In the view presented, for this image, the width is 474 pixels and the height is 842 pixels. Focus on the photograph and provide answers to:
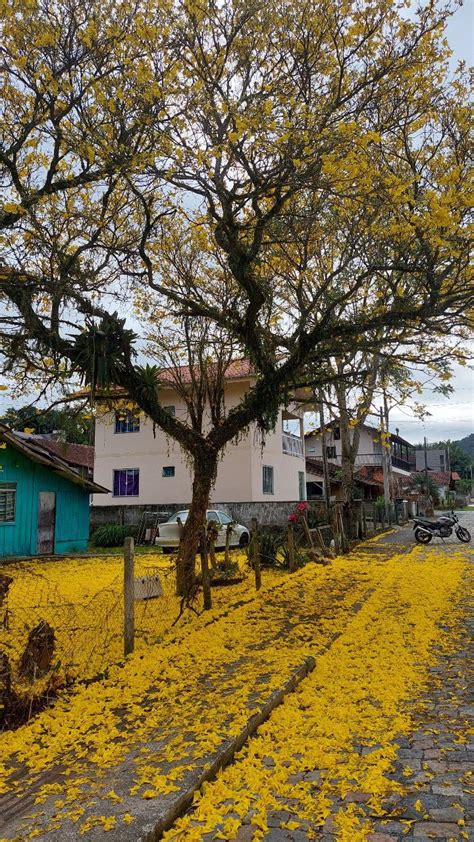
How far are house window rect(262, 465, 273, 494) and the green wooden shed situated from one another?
816 centimetres

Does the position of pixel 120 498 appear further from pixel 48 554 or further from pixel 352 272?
pixel 352 272

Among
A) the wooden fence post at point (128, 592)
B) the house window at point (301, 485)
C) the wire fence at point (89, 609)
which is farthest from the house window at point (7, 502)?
the house window at point (301, 485)

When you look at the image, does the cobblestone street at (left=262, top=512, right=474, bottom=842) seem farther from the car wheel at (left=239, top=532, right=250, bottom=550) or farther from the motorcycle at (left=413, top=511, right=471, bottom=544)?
the motorcycle at (left=413, top=511, right=471, bottom=544)

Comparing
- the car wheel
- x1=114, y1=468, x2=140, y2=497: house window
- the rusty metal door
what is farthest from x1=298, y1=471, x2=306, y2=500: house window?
the rusty metal door

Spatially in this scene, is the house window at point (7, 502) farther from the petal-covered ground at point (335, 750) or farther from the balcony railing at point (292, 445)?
the balcony railing at point (292, 445)

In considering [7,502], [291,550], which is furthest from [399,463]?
[291,550]

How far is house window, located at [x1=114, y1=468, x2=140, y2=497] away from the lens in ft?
85.9

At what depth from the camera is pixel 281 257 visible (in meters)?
10.5

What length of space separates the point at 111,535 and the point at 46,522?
358 centimetres

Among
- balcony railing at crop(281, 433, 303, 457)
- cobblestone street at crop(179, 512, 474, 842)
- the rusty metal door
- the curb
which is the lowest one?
cobblestone street at crop(179, 512, 474, 842)

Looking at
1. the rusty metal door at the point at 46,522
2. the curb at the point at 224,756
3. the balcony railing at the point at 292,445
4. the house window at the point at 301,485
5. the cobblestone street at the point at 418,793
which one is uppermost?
the balcony railing at the point at 292,445

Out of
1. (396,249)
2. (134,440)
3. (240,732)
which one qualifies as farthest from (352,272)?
(134,440)

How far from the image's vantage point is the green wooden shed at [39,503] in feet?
56.0

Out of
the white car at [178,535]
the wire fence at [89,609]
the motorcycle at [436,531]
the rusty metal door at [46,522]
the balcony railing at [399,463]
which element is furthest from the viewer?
the balcony railing at [399,463]
